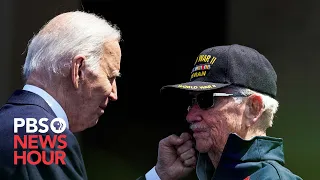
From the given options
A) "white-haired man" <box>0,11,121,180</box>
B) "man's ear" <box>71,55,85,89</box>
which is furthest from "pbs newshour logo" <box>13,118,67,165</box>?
"man's ear" <box>71,55,85,89</box>

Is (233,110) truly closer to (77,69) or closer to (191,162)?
(191,162)

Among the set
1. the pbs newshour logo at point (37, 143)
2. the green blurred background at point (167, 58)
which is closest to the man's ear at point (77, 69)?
the pbs newshour logo at point (37, 143)

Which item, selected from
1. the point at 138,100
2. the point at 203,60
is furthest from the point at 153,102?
the point at 203,60

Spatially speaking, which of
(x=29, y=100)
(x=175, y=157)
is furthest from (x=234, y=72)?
(x=29, y=100)

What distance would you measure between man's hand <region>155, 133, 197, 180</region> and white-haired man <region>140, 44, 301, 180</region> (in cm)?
17

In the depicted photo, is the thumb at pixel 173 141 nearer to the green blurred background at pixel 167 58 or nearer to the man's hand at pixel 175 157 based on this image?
the man's hand at pixel 175 157

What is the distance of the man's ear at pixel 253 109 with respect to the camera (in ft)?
9.71

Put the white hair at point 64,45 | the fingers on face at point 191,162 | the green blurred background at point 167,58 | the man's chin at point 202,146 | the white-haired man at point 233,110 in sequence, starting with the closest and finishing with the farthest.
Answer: the white hair at point 64,45 → the white-haired man at point 233,110 → the man's chin at point 202,146 → the fingers on face at point 191,162 → the green blurred background at point 167,58

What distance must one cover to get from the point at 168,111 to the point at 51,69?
272 cm

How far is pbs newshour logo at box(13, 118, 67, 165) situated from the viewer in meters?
2.48

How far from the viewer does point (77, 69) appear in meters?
2.79

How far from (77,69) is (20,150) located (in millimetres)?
476

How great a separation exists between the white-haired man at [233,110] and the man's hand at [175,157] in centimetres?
17

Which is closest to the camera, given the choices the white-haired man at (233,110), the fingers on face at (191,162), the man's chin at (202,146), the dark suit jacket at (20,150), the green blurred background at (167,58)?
the dark suit jacket at (20,150)
